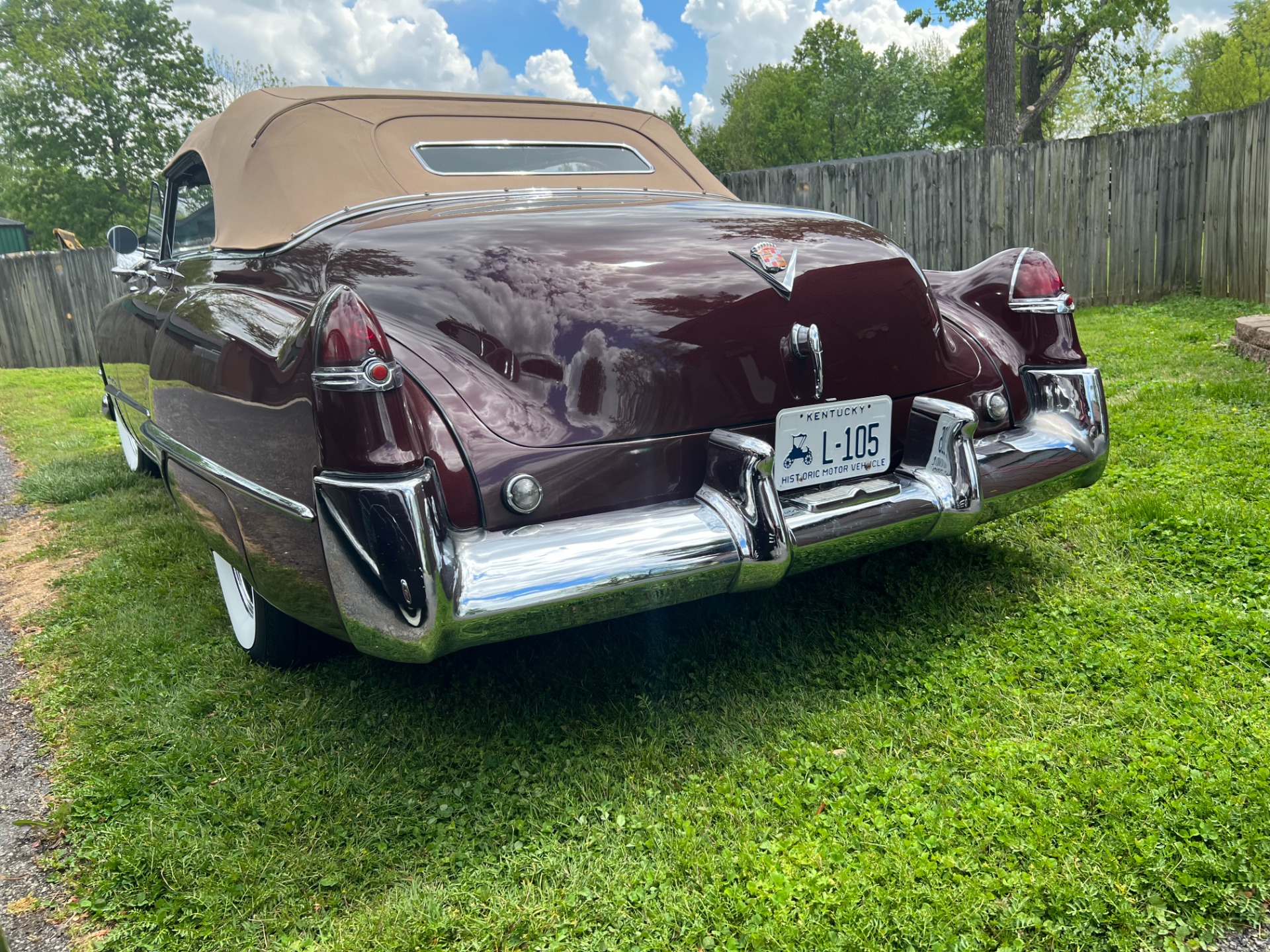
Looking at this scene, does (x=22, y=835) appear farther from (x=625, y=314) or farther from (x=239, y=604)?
(x=625, y=314)

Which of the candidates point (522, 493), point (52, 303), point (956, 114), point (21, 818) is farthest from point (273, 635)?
point (956, 114)

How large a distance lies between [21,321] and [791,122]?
52760 millimetres

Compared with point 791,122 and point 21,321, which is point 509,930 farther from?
point 791,122

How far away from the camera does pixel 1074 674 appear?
2361mm

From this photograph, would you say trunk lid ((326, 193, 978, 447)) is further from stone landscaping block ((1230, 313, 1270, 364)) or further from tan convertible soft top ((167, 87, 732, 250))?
stone landscaping block ((1230, 313, 1270, 364))

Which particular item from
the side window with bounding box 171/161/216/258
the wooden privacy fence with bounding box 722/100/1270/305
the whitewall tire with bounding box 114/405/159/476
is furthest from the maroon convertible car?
the wooden privacy fence with bounding box 722/100/1270/305

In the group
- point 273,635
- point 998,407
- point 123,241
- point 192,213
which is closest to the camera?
point 273,635

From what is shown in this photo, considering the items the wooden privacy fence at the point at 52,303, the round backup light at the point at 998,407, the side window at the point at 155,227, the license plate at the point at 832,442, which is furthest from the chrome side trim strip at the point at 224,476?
the wooden privacy fence at the point at 52,303

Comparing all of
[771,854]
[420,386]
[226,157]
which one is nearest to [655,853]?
[771,854]

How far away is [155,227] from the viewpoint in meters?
4.35

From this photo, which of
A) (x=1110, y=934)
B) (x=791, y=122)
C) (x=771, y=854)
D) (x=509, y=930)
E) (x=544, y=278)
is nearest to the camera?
(x=1110, y=934)

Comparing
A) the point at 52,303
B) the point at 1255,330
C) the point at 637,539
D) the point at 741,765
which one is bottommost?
the point at 741,765

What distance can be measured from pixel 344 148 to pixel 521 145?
2.27ft

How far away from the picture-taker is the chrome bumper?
1787 millimetres
